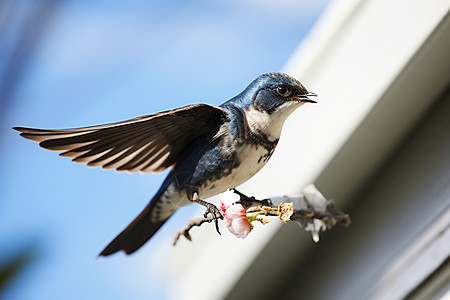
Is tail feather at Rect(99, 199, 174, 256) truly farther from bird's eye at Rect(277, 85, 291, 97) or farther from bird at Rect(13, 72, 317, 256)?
bird's eye at Rect(277, 85, 291, 97)

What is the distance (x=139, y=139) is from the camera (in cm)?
100

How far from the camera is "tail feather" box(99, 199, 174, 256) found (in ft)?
3.83

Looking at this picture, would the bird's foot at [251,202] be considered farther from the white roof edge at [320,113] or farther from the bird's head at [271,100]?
the white roof edge at [320,113]

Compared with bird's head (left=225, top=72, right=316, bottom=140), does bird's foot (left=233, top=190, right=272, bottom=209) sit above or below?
below

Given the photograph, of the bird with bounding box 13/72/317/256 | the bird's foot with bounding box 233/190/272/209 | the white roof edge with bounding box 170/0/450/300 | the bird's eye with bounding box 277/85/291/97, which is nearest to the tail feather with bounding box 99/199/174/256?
the bird with bounding box 13/72/317/256

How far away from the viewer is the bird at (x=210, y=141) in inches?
38.9

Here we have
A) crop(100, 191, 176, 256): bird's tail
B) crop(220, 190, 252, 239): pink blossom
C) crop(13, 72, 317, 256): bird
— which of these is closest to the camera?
crop(220, 190, 252, 239): pink blossom

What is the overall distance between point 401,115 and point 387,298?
0.46 m

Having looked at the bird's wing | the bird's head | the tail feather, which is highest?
the bird's head

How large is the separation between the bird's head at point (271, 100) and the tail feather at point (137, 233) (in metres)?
0.27

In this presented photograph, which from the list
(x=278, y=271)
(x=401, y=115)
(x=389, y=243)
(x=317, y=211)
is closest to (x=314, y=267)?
(x=278, y=271)

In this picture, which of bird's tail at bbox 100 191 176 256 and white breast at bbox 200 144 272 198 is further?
bird's tail at bbox 100 191 176 256

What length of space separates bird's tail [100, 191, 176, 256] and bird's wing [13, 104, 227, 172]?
132 millimetres

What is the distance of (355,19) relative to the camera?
143cm
